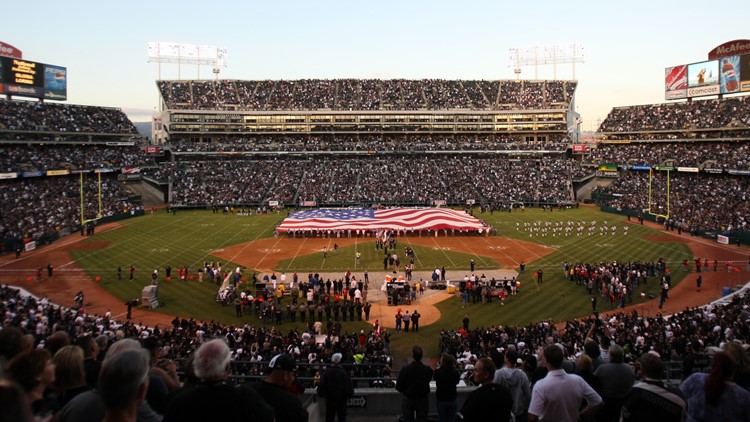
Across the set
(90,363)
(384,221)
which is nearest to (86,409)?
(90,363)

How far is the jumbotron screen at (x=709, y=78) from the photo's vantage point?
64.7 m

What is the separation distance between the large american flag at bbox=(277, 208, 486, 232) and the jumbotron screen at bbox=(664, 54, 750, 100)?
4367cm

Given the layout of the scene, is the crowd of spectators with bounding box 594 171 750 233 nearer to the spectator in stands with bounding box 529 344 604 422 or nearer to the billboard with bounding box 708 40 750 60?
the billboard with bounding box 708 40 750 60

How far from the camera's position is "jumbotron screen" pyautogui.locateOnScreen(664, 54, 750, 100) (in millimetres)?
64688

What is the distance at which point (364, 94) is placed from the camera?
98.2 meters

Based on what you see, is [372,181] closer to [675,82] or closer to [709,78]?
[675,82]

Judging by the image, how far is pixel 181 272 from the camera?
105ft

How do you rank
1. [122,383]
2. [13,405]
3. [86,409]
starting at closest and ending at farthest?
[13,405], [122,383], [86,409]

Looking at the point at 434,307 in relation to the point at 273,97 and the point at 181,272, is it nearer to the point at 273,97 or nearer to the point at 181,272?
the point at 181,272

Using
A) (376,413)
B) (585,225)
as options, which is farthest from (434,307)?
(585,225)

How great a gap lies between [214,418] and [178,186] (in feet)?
243

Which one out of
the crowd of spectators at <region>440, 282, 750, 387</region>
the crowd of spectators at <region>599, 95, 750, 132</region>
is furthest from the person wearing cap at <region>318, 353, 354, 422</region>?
the crowd of spectators at <region>599, 95, 750, 132</region>

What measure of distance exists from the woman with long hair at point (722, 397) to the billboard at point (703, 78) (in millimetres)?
78244

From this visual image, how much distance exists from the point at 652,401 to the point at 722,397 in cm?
62
